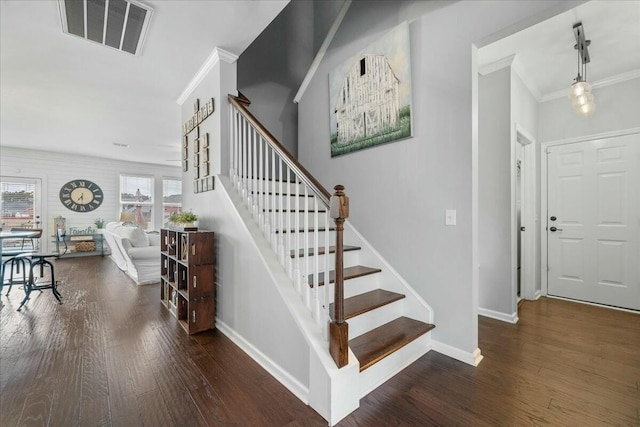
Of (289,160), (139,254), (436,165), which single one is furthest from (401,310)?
(139,254)

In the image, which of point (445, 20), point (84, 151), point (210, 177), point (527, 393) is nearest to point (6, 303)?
point (210, 177)

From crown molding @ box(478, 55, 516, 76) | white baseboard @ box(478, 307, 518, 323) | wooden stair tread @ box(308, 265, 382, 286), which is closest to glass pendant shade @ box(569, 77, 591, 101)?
crown molding @ box(478, 55, 516, 76)

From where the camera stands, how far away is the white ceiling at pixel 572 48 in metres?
2.39

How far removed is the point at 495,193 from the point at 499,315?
1.35m

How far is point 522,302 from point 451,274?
2287mm

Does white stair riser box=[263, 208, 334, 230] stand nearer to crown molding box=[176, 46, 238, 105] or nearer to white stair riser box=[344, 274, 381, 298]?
white stair riser box=[344, 274, 381, 298]

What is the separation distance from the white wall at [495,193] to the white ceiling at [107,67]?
2.48 meters

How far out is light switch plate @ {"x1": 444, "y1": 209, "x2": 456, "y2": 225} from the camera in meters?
2.22

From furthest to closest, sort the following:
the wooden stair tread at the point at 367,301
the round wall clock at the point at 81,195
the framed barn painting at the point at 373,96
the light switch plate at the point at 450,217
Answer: the round wall clock at the point at 81,195 → the framed barn painting at the point at 373,96 → the light switch plate at the point at 450,217 → the wooden stair tread at the point at 367,301

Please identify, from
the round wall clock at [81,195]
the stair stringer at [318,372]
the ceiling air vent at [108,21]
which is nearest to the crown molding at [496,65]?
the stair stringer at [318,372]

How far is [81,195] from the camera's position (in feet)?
25.0

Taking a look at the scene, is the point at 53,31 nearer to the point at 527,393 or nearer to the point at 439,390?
the point at 439,390

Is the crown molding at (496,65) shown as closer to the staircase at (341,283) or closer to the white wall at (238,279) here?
the staircase at (341,283)

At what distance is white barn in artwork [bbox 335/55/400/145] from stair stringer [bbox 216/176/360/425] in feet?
5.65
